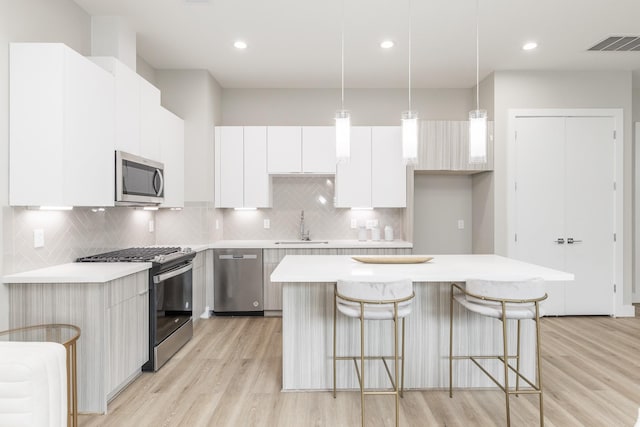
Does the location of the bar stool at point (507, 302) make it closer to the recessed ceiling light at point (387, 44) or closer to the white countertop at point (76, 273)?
the white countertop at point (76, 273)

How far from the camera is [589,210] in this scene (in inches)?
182

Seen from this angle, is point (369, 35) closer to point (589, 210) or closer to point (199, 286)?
point (199, 286)

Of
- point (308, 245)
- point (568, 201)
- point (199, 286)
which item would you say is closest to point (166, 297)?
point (199, 286)

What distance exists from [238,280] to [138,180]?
182 cm

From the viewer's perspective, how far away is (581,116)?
461cm

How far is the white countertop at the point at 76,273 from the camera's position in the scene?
2.35m

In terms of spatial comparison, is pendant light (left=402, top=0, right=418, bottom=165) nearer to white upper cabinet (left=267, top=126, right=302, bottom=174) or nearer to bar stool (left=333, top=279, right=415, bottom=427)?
bar stool (left=333, top=279, right=415, bottom=427)

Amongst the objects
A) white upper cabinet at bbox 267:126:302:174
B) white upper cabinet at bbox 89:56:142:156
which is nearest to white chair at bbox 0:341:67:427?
white upper cabinet at bbox 89:56:142:156

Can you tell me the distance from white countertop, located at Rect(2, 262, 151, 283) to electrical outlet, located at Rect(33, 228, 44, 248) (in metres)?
0.17

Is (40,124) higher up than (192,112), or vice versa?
(192,112)

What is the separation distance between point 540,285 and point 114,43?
3.68 m

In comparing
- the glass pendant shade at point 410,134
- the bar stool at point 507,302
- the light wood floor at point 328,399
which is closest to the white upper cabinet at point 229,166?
the light wood floor at point 328,399

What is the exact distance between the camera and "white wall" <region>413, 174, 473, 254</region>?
17.2ft

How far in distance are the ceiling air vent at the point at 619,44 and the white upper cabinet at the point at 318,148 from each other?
2909 mm
